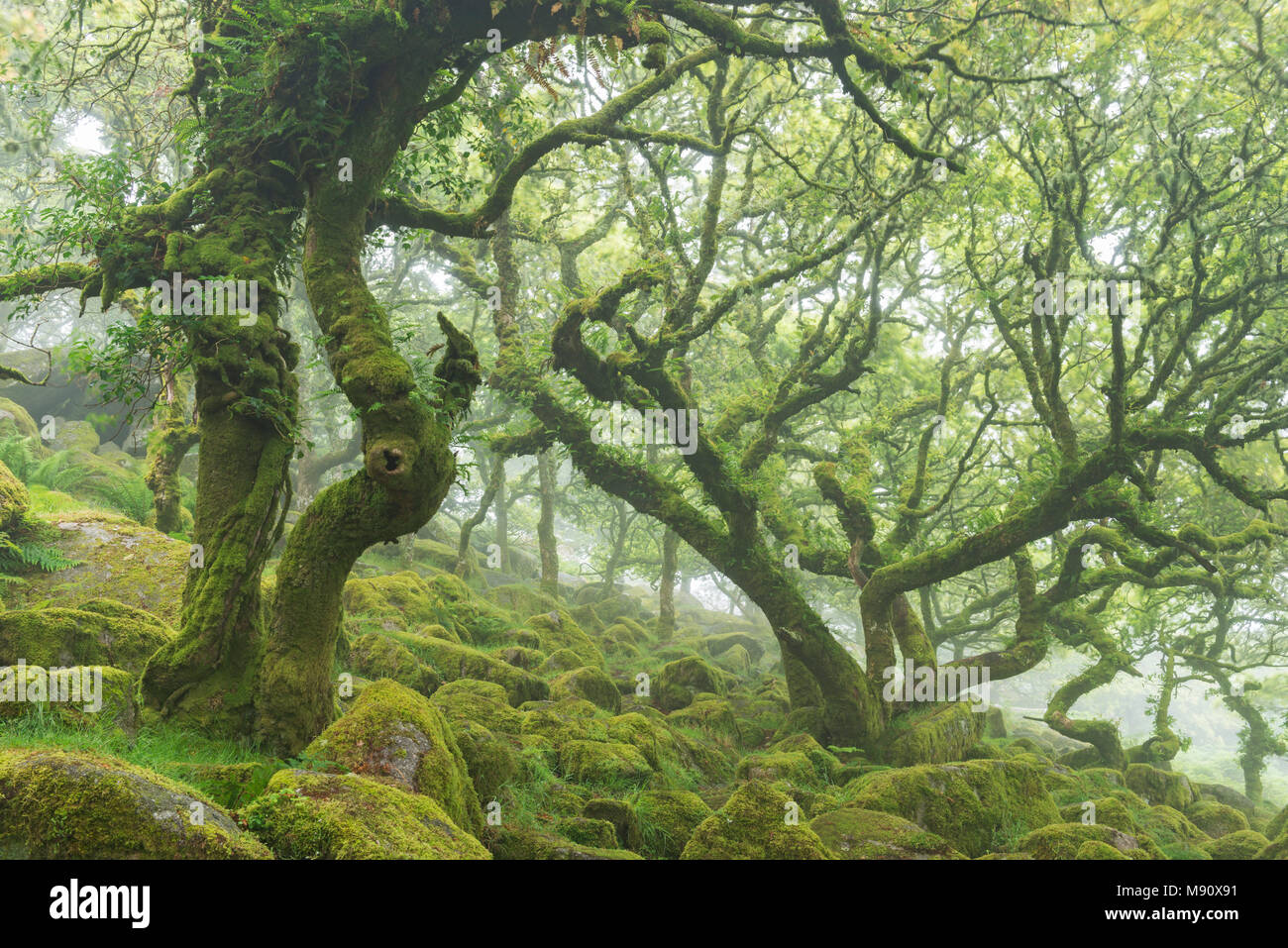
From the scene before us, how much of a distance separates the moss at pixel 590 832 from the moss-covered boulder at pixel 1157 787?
43.3 ft

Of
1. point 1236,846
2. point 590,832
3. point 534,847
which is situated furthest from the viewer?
point 1236,846

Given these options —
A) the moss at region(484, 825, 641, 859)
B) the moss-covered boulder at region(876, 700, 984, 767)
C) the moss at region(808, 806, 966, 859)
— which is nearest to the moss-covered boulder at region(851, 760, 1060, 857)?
the moss at region(808, 806, 966, 859)

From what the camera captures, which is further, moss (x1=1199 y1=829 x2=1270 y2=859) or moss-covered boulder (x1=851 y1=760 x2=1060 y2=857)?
moss (x1=1199 y1=829 x2=1270 y2=859)

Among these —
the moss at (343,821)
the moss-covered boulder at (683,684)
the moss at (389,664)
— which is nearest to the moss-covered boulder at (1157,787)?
the moss-covered boulder at (683,684)

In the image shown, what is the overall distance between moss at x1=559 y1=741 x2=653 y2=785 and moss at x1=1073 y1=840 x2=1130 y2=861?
14.1 feet

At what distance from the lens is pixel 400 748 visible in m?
5.12

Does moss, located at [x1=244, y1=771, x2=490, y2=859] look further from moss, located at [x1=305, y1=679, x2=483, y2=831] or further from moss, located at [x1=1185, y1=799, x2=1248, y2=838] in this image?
moss, located at [x1=1185, y1=799, x2=1248, y2=838]

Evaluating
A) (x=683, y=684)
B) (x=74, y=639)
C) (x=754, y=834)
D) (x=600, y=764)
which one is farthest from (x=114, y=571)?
(x=683, y=684)

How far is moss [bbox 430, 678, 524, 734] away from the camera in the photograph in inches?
330

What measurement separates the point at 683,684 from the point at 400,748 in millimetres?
10521

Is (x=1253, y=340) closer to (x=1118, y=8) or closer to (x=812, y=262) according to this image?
(x=1118, y=8)

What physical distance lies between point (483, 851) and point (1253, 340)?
64.2 ft

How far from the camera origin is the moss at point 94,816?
2.96 m

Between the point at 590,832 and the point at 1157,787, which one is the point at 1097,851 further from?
the point at 1157,787
